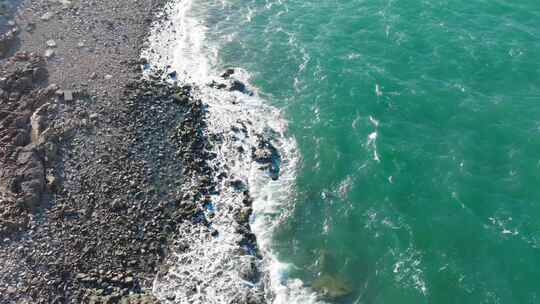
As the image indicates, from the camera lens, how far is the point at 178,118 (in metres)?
93.9

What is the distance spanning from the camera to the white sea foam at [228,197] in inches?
2758

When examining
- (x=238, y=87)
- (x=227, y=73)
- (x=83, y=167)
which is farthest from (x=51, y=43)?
(x=238, y=87)

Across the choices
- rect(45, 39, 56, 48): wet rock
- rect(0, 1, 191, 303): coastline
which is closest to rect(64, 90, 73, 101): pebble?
rect(0, 1, 191, 303): coastline

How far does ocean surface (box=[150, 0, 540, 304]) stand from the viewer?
71.8 m

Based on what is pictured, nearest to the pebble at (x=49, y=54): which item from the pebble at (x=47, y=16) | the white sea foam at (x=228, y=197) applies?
the pebble at (x=47, y=16)

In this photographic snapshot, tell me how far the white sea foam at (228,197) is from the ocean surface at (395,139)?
582 millimetres

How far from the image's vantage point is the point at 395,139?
88938mm

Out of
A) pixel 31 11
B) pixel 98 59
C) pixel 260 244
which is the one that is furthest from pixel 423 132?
pixel 31 11

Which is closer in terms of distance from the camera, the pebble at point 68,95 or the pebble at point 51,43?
the pebble at point 68,95

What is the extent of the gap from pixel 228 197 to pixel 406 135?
34.4 metres

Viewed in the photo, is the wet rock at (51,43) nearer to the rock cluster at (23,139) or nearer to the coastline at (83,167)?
the coastline at (83,167)

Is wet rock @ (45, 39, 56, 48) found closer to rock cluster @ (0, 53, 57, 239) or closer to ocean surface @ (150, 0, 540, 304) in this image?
rock cluster @ (0, 53, 57, 239)

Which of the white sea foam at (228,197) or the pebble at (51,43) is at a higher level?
the pebble at (51,43)

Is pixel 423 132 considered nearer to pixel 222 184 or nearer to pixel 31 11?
pixel 222 184
